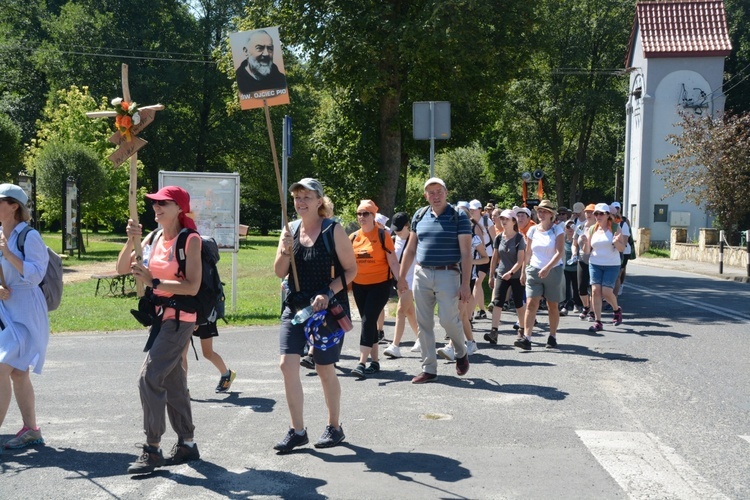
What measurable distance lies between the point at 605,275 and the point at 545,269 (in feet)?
7.91

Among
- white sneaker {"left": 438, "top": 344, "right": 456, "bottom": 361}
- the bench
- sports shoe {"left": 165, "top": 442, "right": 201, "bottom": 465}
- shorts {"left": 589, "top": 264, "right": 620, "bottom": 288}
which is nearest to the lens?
sports shoe {"left": 165, "top": 442, "right": 201, "bottom": 465}

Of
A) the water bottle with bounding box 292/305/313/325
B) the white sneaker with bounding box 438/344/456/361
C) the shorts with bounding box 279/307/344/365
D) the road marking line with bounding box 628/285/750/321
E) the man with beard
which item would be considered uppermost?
the man with beard

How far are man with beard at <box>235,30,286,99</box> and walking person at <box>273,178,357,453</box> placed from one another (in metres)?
0.99

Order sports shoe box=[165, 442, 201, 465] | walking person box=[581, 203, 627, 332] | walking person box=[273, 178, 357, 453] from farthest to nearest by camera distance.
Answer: walking person box=[581, 203, 627, 332]
walking person box=[273, 178, 357, 453]
sports shoe box=[165, 442, 201, 465]

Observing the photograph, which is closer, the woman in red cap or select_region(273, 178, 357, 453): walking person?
the woman in red cap

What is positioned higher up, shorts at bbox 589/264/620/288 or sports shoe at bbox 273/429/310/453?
shorts at bbox 589/264/620/288

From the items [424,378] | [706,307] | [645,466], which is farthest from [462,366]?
[706,307]

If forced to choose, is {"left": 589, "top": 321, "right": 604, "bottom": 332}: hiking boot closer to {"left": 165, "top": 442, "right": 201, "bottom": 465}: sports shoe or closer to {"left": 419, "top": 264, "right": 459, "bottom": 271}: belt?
{"left": 419, "top": 264, "right": 459, "bottom": 271}: belt

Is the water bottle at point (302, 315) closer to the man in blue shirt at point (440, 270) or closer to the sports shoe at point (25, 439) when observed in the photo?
the sports shoe at point (25, 439)

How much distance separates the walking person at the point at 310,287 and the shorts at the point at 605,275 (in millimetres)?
7244

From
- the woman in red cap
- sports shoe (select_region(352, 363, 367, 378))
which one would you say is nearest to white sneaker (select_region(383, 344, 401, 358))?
sports shoe (select_region(352, 363, 367, 378))

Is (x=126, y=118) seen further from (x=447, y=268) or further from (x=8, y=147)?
(x=8, y=147)

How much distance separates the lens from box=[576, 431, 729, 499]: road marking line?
511 cm

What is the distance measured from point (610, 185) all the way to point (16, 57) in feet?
141
